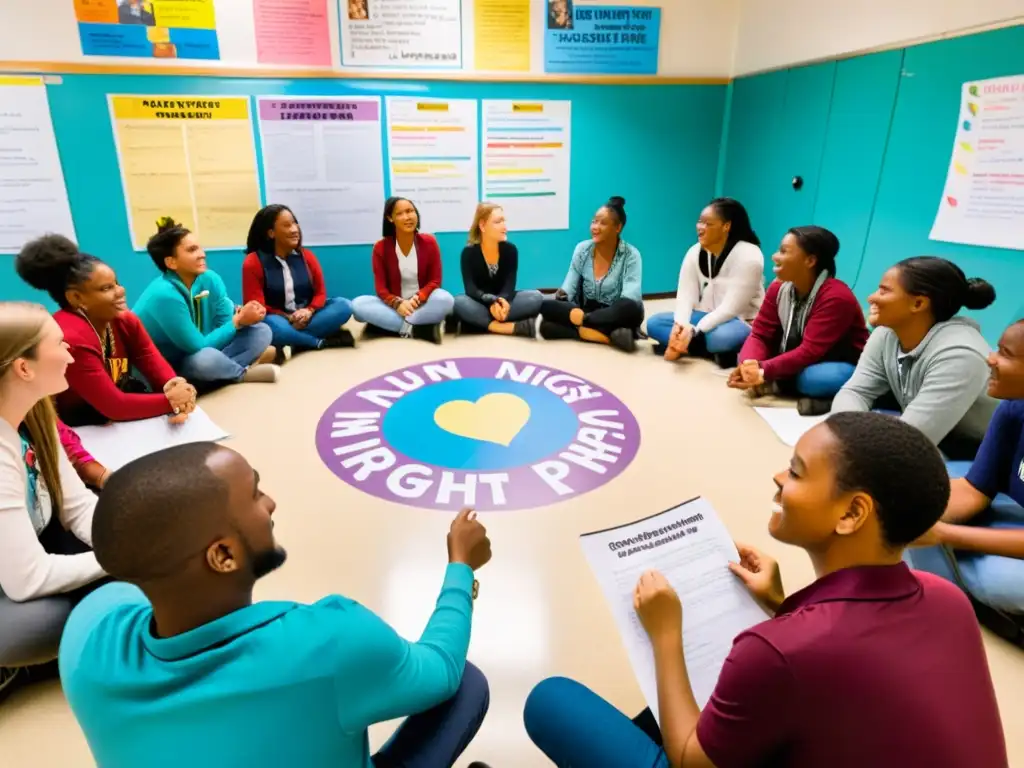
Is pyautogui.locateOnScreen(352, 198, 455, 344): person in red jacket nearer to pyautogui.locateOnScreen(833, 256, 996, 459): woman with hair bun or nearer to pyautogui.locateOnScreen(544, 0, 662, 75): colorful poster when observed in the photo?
pyautogui.locateOnScreen(544, 0, 662, 75): colorful poster

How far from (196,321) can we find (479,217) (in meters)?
1.93

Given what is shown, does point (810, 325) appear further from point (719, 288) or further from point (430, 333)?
point (430, 333)

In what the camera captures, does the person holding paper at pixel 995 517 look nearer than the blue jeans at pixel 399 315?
Yes

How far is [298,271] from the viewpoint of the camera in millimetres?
4105

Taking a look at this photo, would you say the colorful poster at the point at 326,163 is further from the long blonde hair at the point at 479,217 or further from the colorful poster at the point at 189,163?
the long blonde hair at the point at 479,217

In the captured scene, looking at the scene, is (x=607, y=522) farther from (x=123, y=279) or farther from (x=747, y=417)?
(x=123, y=279)

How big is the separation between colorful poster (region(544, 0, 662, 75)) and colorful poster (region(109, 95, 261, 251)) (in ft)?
7.44

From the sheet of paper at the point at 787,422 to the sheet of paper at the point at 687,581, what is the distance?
5.94 feet

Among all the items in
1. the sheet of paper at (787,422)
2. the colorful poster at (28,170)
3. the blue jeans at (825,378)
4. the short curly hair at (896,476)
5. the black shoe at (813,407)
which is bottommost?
the sheet of paper at (787,422)

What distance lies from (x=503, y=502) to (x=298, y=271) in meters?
2.45

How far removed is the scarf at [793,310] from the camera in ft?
10.2

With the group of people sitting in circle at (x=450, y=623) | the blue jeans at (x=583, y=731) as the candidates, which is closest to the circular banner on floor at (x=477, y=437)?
the group of people sitting in circle at (x=450, y=623)

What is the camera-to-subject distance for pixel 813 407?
124 inches

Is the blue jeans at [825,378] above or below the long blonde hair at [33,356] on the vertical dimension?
below
